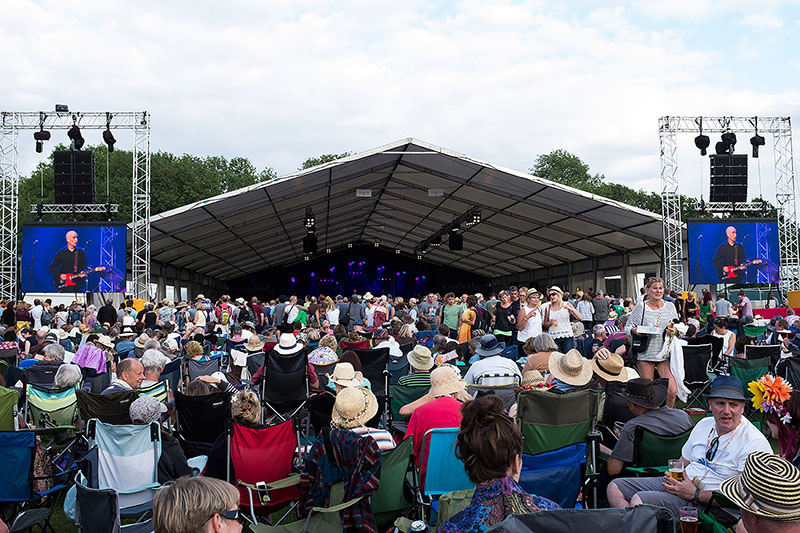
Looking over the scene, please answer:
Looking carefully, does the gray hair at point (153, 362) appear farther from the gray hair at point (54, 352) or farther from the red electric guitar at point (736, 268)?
the red electric guitar at point (736, 268)

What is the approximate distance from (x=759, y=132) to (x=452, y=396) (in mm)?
16334

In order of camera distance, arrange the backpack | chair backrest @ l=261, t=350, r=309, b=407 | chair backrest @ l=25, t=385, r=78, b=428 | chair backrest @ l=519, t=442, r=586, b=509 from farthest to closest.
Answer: the backpack
chair backrest @ l=261, t=350, r=309, b=407
chair backrest @ l=25, t=385, r=78, b=428
chair backrest @ l=519, t=442, r=586, b=509

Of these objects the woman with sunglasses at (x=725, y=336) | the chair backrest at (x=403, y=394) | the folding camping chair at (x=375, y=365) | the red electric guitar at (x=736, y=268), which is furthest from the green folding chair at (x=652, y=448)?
the red electric guitar at (x=736, y=268)

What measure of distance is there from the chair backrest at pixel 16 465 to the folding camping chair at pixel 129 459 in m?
0.44

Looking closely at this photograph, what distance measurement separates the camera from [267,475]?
4.13m

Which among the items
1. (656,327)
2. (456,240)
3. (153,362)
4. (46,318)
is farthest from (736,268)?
Result: (46,318)

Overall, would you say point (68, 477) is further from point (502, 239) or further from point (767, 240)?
point (502, 239)

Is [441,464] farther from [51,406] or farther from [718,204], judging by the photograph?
[718,204]

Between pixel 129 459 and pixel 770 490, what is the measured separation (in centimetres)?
314

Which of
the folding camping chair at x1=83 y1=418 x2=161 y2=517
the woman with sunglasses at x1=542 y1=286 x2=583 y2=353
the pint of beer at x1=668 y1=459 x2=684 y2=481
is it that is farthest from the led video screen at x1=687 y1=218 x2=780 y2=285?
the folding camping chair at x1=83 y1=418 x2=161 y2=517

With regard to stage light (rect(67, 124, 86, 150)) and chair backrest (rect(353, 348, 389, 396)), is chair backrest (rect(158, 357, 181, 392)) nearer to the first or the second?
chair backrest (rect(353, 348, 389, 396))

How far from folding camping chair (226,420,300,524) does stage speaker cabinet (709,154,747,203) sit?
1615 centimetres

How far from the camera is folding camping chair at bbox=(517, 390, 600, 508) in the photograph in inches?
150

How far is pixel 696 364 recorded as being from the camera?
7453 millimetres
